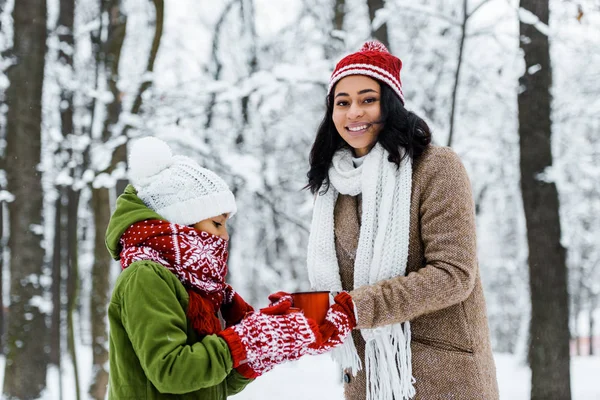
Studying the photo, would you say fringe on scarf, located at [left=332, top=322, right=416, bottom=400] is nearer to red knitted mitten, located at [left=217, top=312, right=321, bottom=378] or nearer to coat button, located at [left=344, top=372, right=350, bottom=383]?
coat button, located at [left=344, top=372, right=350, bottom=383]

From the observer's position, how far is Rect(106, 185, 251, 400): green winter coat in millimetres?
1715

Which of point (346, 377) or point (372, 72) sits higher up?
point (372, 72)

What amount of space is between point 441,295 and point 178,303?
0.86 metres

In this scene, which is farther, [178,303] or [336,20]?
[336,20]

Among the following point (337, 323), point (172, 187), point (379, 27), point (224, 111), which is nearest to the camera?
point (337, 323)

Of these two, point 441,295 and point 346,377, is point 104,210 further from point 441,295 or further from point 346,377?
point 441,295

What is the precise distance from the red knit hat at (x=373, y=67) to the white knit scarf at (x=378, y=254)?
0.27 meters

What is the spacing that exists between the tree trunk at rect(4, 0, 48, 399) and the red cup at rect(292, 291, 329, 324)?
186 inches

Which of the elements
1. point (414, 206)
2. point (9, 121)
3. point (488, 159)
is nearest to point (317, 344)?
point (414, 206)

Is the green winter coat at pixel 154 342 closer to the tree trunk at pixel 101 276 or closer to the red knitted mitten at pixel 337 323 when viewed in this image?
the red knitted mitten at pixel 337 323

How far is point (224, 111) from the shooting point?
1046cm

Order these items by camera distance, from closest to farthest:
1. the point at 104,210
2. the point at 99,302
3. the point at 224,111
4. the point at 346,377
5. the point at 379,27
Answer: the point at 346,377 < the point at 379,27 < the point at 99,302 < the point at 104,210 < the point at 224,111

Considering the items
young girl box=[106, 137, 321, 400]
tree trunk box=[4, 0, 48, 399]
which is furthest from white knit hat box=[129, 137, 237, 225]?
tree trunk box=[4, 0, 48, 399]

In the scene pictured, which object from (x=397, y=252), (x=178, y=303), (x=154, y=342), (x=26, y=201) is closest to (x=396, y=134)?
(x=397, y=252)
